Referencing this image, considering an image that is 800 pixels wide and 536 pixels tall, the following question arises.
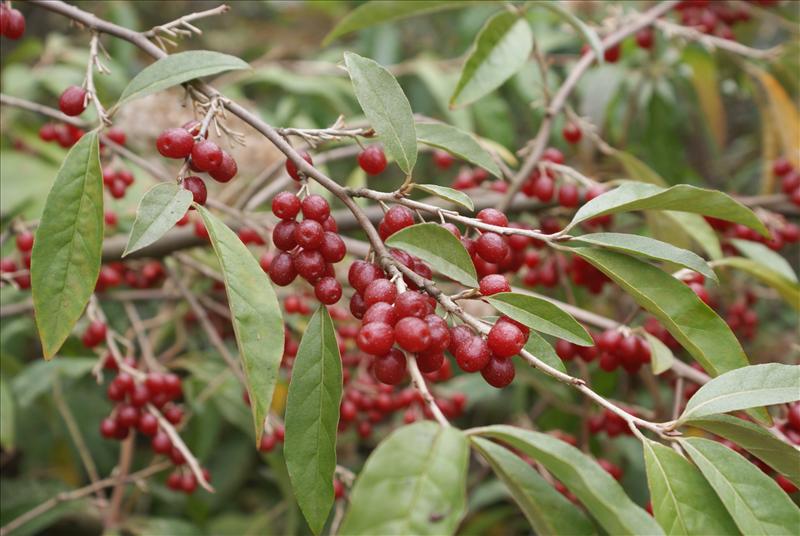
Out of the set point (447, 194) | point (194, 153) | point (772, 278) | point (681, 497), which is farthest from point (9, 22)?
point (772, 278)

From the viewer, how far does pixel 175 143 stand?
822 mm

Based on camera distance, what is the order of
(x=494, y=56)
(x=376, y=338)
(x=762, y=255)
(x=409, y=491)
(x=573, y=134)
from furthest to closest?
(x=573, y=134) → (x=762, y=255) → (x=494, y=56) → (x=376, y=338) → (x=409, y=491)

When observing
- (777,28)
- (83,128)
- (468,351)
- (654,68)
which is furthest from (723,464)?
(777,28)

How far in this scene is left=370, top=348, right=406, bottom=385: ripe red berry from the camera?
0.73 meters

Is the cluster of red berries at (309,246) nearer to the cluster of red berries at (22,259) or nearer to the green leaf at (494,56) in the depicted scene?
the green leaf at (494,56)

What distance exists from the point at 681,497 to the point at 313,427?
38 cm

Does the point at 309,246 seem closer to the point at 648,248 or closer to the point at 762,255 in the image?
the point at 648,248

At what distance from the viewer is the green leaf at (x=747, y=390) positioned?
725 millimetres

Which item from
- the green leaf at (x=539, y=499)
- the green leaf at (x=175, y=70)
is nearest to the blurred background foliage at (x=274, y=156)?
the green leaf at (x=175, y=70)

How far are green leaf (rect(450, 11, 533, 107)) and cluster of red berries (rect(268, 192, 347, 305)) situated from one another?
1.53 ft

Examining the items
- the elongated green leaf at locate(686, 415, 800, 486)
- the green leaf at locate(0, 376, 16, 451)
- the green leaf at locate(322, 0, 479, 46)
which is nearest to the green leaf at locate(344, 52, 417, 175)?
the elongated green leaf at locate(686, 415, 800, 486)

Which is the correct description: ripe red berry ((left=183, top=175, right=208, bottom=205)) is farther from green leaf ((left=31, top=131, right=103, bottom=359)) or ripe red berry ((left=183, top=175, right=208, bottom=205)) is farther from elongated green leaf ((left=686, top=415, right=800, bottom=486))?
elongated green leaf ((left=686, top=415, right=800, bottom=486))

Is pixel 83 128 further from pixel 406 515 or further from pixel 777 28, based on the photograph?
pixel 777 28

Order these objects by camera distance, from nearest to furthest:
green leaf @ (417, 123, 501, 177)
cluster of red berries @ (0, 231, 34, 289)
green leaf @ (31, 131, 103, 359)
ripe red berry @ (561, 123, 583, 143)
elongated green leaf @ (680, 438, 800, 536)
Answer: elongated green leaf @ (680, 438, 800, 536)
green leaf @ (31, 131, 103, 359)
green leaf @ (417, 123, 501, 177)
cluster of red berries @ (0, 231, 34, 289)
ripe red berry @ (561, 123, 583, 143)
